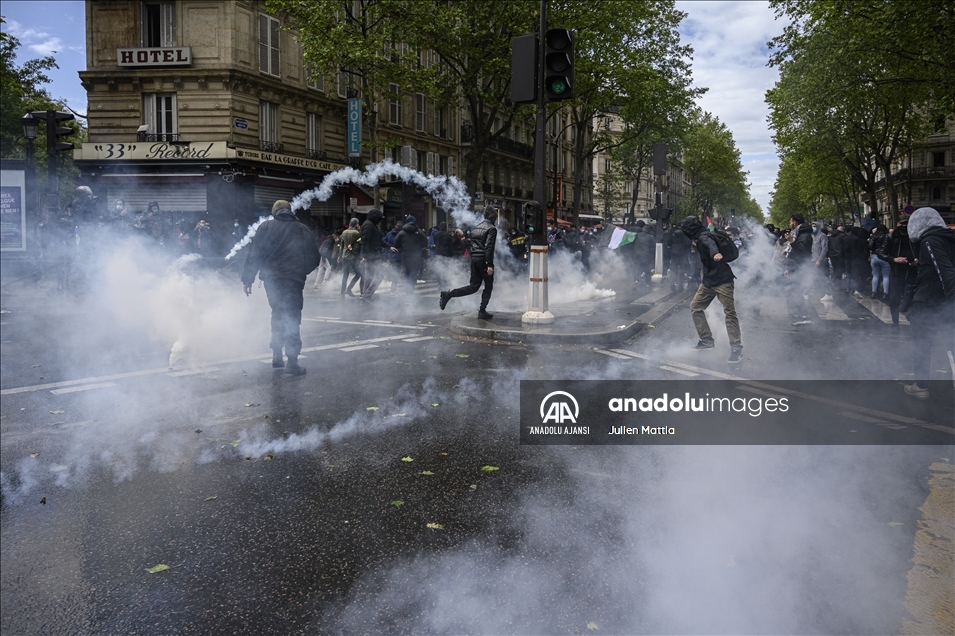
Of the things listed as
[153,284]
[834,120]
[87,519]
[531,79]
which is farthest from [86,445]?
[834,120]

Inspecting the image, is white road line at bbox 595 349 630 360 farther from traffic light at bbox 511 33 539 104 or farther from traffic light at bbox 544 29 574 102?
traffic light at bbox 511 33 539 104

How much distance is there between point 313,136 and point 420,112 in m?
8.56

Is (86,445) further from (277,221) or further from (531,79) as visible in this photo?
(531,79)

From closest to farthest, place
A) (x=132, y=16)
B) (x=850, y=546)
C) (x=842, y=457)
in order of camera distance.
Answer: (x=850, y=546)
(x=842, y=457)
(x=132, y=16)

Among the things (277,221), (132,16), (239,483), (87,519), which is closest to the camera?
(87,519)

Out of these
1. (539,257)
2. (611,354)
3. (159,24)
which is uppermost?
(159,24)

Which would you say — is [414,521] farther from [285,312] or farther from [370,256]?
[370,256]

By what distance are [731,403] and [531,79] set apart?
5.71m

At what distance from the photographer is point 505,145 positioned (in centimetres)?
4759

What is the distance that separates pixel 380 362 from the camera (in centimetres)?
822

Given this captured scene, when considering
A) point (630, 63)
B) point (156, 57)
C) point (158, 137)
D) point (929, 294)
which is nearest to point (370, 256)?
point (929, 294)

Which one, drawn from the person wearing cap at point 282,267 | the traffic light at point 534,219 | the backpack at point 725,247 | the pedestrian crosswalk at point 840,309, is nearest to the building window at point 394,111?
the pedestrian crosswalk at point 840,309

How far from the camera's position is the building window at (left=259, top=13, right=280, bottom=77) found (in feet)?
90.8

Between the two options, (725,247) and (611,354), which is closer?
(725,247)
